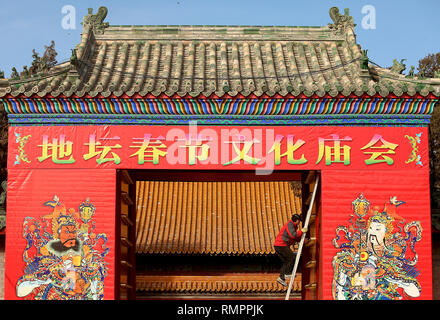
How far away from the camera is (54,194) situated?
9.97m

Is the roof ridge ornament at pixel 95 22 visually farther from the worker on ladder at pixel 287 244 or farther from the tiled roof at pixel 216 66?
the worker on ladder at pixel 287 244

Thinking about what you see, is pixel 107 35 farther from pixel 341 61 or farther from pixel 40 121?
pixel 341 61

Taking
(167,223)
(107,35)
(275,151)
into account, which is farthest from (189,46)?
(167,223)

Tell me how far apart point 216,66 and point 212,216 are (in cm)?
958

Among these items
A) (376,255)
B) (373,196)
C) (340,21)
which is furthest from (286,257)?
(340,21)

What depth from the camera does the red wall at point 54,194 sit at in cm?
991

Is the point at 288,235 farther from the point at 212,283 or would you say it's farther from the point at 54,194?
the point at 212,283

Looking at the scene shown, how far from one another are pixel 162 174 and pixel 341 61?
358 centimetres

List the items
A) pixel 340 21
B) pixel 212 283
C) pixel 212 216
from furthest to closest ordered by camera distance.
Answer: pixel 212 216, pixel 212 283, pixel 340 21

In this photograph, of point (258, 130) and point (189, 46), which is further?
point (189, 46)

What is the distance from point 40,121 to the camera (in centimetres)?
1007

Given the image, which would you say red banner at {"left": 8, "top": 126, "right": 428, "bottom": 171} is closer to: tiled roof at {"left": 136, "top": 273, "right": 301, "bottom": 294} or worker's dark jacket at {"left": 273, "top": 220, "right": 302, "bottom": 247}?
worker's dark jacket at {"left": 273, "top": 220, "right": 302, "bottom": 247}

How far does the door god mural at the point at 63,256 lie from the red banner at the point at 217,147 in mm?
748
